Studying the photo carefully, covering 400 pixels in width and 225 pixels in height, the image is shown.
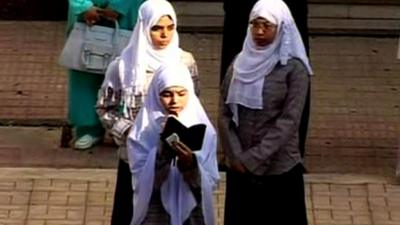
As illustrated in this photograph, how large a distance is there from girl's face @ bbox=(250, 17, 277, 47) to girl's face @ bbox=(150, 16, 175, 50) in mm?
424

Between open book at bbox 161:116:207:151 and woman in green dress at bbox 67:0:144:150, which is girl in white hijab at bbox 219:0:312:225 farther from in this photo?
woman in green dress at bbox 67:0:144:150

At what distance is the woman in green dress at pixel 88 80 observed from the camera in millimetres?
8891

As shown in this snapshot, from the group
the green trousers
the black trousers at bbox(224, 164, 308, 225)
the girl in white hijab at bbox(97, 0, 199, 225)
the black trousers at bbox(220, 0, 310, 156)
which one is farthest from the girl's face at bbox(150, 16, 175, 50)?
the green trousers

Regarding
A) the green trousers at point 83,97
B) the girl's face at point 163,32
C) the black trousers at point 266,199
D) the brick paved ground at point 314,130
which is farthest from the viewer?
the green trousers at point 83,97

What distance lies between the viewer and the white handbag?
8.95 meters

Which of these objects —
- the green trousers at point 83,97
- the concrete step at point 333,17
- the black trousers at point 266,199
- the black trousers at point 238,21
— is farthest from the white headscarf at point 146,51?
the concrete step at point 333,17

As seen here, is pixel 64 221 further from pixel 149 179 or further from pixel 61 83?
pixel 61 83

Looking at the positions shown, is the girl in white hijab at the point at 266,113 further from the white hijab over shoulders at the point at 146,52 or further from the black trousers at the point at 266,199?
the white hijab over shoulders at the point at 146,52

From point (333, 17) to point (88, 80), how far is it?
3237mm

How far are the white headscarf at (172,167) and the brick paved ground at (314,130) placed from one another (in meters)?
1.53

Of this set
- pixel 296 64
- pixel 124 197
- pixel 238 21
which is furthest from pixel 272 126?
pixel 238 21

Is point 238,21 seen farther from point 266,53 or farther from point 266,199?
point 266,199

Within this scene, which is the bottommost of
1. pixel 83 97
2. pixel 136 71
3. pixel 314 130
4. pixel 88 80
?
pixel 314 130

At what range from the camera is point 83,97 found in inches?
368
